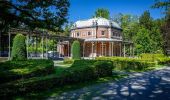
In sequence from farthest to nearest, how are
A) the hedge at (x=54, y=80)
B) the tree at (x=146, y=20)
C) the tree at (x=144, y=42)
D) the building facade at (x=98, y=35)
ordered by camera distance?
1. the tree at (x=146, y=20)
2. the building facade at (x=98, y=35)
3. the tree at (x=144, y=42)
4. the hedge at (x=54, y=80)

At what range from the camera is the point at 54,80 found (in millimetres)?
13188

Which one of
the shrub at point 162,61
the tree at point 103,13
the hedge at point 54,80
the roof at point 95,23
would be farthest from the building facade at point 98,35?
the hedge at point 54,80

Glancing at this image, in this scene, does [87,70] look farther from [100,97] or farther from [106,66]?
[100,97]

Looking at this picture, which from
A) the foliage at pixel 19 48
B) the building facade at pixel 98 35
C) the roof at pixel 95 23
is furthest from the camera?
the roof at pixel 95 23

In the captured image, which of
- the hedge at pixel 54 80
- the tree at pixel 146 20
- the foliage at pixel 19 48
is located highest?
the tree at pixel 146 20

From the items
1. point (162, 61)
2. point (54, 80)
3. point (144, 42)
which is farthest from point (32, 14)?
point (144, 42)

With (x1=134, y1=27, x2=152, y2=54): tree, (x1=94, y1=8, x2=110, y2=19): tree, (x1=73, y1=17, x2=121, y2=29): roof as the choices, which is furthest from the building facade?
(x1=94, y1=8, x2=110, y2=19): tree

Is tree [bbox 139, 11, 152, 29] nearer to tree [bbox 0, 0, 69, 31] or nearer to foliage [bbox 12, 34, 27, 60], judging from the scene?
foliage [bbox 12, 34, 27, 60]

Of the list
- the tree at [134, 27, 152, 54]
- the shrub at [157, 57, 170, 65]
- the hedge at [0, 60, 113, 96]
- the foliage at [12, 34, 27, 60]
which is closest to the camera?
the hedge at [0, 60, 113, 96]

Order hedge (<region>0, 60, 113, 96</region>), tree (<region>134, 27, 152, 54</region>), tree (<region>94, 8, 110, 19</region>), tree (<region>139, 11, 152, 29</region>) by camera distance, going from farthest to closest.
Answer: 1. tree (<region>94, 8, 110, 19</region>)
2. tree (<region>139, 11, 152, 29</region>)
3. tree (<region>134, 27, 152, 54</region>)
4. hedge (<region>0, 60, 113, 96</region>)

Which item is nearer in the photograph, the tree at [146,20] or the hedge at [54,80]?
the hedge at [54,80]

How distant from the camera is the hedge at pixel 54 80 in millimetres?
10863

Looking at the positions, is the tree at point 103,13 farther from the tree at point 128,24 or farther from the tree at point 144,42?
the tree at point 144,42

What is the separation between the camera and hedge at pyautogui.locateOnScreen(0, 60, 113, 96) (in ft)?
35.6
